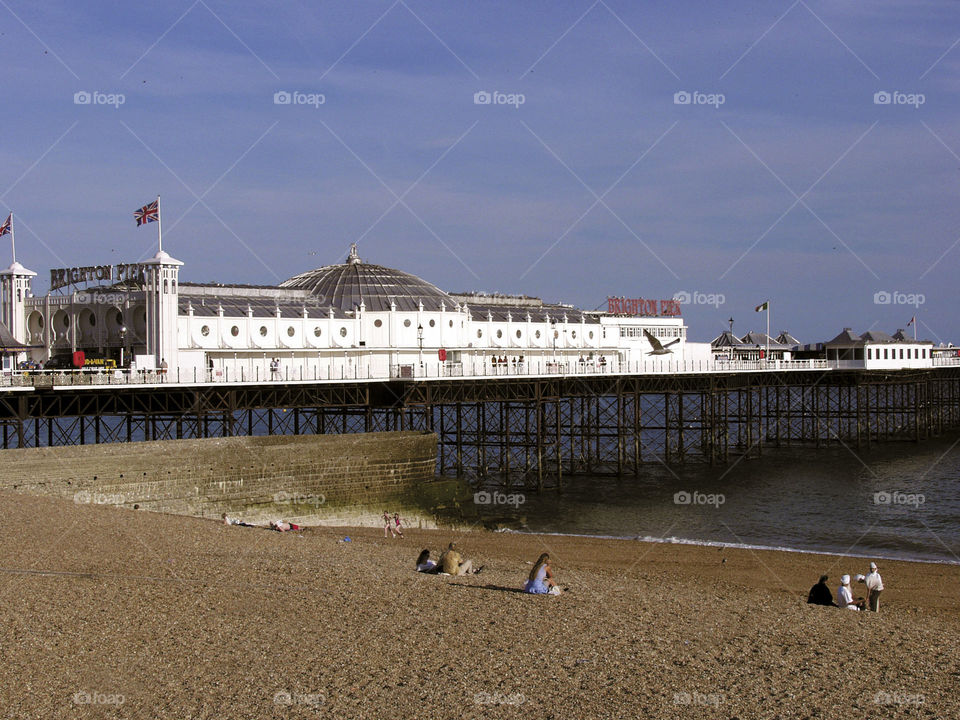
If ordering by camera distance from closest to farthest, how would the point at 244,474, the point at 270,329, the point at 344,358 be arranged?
the point at 244,474
the point at 270,329
the point at 344,358

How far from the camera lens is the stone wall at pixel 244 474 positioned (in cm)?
2839

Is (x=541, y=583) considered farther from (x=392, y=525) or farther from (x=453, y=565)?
(x=392, y=525)

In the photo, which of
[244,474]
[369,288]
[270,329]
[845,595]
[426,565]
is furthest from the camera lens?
[369,288]

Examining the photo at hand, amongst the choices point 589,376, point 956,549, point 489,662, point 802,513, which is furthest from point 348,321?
→ point 489,662

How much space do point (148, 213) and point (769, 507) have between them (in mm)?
29276

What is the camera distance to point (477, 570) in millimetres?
23516

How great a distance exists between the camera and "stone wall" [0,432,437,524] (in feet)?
93.1

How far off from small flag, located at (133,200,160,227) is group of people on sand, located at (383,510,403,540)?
14043mm

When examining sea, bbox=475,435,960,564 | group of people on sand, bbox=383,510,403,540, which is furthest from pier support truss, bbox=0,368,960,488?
group of people on sand, bbox=383,510,403,540

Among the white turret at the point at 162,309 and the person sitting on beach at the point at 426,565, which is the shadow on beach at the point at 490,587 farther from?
the white turret at the point at 162,309

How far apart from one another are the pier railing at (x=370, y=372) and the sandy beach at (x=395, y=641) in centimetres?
988

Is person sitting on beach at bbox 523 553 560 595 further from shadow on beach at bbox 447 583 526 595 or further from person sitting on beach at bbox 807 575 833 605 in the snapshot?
person sitting on beach at bbox 807 575 833 605

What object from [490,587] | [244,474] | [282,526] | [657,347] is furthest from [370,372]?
[657,347]

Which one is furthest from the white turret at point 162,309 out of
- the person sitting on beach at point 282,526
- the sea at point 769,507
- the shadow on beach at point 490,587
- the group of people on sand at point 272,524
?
the shadow on beach at point 490,587
